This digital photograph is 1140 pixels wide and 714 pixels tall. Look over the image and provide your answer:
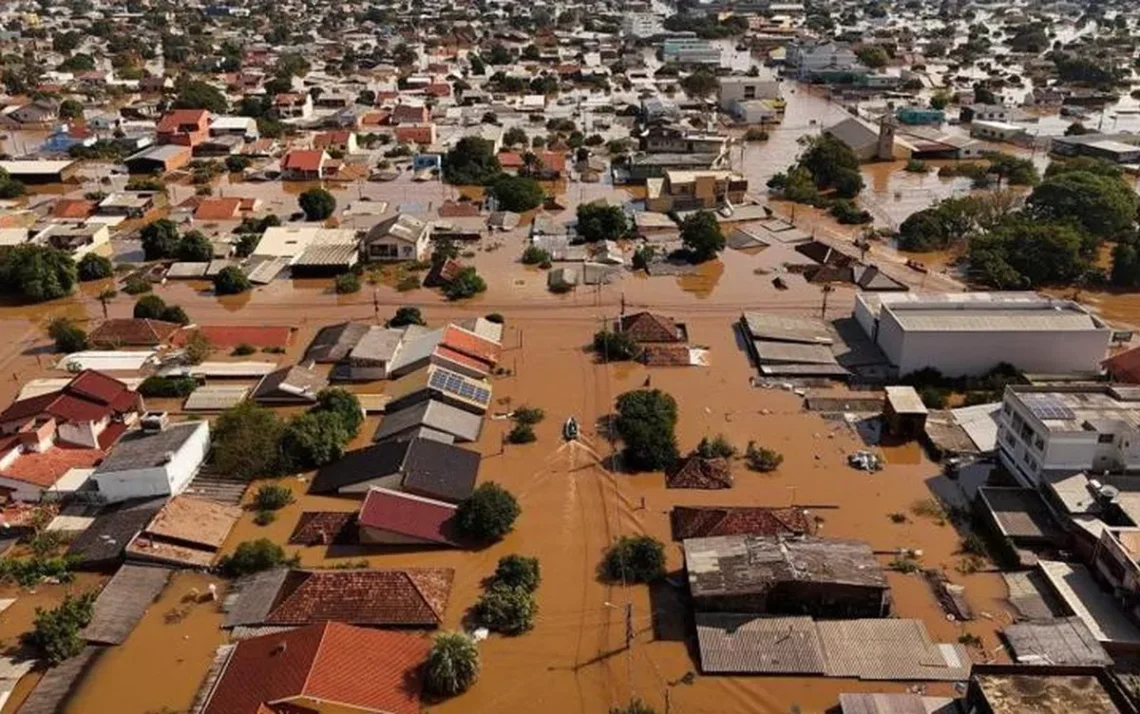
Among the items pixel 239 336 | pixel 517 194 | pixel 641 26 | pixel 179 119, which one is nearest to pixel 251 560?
pixel 239 336

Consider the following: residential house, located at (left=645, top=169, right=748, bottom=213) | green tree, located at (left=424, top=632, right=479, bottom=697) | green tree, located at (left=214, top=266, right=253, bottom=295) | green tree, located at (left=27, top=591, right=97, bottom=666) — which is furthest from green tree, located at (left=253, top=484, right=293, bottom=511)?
residential house, located at (left=645, top=169, right=748, bottom=213)

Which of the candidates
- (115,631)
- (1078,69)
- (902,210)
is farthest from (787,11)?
(115,631)

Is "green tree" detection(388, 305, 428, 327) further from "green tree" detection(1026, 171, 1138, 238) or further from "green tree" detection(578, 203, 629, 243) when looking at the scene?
"green tree" detection(1026, 171, 1138, 238)

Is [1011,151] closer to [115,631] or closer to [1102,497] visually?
[1102,497]

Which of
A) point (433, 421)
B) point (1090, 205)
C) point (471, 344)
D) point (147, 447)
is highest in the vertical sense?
point (1090, 205)

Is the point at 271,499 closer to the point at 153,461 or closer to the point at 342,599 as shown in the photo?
the point at 153,461

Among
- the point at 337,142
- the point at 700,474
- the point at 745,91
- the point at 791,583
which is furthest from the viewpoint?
the point at 745,91

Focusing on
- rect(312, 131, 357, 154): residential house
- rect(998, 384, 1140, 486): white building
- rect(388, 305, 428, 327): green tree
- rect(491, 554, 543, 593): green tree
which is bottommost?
rect(312, 131, 357, 154): residential house
